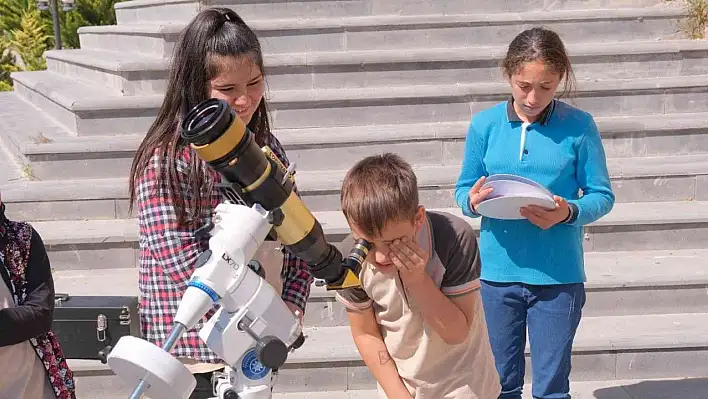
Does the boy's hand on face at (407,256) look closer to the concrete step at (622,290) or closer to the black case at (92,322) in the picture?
the black case at (92,322)

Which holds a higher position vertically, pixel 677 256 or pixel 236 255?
pixel 236 255

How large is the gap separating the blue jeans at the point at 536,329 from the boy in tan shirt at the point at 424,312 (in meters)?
0.65

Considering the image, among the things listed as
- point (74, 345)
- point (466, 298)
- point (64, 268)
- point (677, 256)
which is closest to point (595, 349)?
point (677, 256)

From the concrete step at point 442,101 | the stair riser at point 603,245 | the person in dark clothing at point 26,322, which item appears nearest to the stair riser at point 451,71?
the concrete step at point 442,101

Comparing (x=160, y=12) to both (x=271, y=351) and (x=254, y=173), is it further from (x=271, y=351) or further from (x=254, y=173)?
(x=271, y=351)

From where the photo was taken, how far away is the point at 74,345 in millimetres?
2516

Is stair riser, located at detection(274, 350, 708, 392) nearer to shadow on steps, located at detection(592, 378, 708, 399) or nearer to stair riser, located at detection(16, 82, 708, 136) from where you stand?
shadow on steps, located at detection(592, 378, 708, 399)

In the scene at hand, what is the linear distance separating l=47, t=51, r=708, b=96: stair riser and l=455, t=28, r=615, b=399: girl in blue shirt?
2721mm

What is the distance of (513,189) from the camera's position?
103 inches

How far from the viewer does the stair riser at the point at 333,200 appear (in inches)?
185

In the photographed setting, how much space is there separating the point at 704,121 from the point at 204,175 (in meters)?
4.11

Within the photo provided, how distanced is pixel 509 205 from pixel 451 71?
10.2ft

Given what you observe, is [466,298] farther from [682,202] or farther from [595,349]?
[682,202]

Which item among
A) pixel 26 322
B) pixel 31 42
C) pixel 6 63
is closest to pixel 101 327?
pixel 26 322
